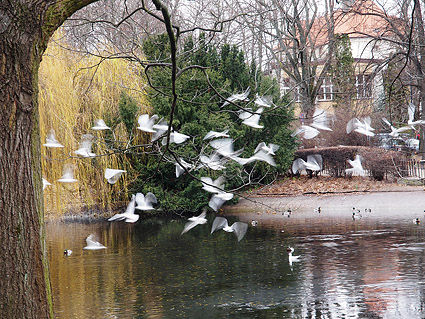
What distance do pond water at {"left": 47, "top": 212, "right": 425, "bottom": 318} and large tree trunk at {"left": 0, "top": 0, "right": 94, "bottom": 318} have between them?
3557 millimetres

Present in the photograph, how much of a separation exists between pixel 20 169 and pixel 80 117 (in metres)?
14.5

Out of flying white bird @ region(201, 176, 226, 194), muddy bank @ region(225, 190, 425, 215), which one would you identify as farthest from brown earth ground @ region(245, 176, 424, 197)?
flying white bird @ region(201, 176, 226, 194)

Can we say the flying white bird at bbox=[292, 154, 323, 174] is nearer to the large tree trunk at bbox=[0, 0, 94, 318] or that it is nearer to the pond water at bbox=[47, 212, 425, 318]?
the pond water at bbox=[47, 212, 425, 318]

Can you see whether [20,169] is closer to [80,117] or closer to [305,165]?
[305,165]

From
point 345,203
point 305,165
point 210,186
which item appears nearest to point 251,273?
point 305,165

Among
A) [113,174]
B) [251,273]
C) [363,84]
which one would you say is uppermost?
[363,84]

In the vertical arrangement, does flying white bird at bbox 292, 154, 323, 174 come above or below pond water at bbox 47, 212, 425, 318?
above

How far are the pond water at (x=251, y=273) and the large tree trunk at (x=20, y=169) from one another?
3557 millimetres

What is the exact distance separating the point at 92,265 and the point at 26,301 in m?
7.49

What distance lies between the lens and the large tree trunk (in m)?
3.74

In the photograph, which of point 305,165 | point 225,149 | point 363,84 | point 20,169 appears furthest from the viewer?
point 363,84

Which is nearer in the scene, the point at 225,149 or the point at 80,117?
the point at 225,149

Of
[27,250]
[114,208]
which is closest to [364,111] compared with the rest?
[114,208]

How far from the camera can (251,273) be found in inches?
379
